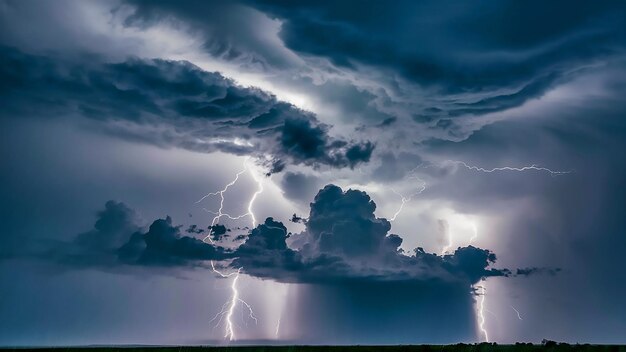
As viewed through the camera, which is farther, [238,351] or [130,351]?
[130,351]

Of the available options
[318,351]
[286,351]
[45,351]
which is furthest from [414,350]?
[45,351]

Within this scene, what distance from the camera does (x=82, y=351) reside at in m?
50.8

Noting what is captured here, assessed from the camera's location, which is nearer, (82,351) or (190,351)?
(190,351)

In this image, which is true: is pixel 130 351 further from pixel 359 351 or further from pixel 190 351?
pixel 359 351

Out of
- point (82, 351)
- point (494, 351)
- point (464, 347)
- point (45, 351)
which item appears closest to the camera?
point (494, 351)

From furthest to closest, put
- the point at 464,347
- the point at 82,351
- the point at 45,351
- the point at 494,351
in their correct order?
the point at 45,351, the point at 82,351, the point at 464,347, the point at 494,351

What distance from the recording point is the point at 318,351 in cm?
4550

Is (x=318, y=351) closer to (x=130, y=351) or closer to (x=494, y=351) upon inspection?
(x=494, y=351)

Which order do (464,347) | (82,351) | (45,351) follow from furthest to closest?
1. (45,351)
2. (82,351)
3. (464,347)

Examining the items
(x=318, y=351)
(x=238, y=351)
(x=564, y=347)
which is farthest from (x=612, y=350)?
(x=238, y=351)

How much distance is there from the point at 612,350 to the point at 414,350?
13647 mm

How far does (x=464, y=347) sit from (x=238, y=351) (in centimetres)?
1638

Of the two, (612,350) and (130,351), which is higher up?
(612,350)

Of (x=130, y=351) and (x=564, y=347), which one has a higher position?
(x=564, y=347)
